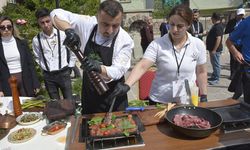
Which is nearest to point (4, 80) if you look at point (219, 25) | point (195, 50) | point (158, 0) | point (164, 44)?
point (164, 44)

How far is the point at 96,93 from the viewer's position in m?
2.55

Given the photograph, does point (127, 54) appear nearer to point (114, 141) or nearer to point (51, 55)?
point (114, 141)

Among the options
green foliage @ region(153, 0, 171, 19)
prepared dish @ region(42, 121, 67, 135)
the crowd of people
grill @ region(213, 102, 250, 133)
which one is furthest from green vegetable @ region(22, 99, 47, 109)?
green foliage @ region(153, 0, 171, 19)

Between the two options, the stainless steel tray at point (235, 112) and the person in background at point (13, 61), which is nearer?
the stainless steel tray at point (235, 112)

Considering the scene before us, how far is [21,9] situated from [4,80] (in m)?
4.98

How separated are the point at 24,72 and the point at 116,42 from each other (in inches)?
73.6

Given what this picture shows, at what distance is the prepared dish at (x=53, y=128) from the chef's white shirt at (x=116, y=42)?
0.51 meters

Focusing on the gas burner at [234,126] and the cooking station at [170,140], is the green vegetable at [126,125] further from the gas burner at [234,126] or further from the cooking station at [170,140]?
the gas burner at [234,126]

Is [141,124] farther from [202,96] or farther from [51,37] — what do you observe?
[51,37]

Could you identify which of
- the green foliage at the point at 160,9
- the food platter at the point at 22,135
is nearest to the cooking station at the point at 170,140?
the food platter at the point at 22,135

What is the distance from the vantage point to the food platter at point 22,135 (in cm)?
197

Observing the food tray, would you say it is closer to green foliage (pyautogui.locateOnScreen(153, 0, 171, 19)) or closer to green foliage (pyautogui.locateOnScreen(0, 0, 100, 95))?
green foliage (pyautogui.locateOnScreen(0, 0, 100, 95))

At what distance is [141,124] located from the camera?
2.04 metres

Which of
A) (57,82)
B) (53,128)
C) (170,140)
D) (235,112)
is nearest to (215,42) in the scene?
(57,82)
